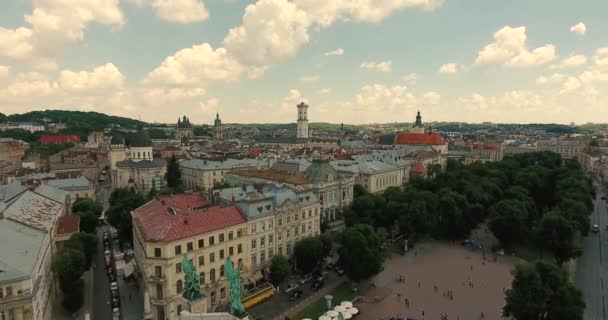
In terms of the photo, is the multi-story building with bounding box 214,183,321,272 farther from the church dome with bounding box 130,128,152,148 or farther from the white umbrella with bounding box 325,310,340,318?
the church dome with bounding box 130,128,152,148

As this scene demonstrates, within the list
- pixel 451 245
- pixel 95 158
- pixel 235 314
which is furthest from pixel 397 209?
pixel 95 158

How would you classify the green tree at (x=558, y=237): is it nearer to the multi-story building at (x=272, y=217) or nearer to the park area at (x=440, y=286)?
the park area at (x=440, y=286)

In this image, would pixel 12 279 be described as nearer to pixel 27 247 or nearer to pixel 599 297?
pixel 27 247

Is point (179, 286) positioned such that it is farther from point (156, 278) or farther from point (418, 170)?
point (418, 170)

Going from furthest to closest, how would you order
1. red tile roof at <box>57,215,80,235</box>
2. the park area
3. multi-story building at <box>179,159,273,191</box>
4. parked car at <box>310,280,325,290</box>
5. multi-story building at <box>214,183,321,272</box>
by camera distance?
multi-story building at <box>179,159,273,191</box> → red tile roof at <box>57,215,80,235</box> → multi-story building at <box>214,183,321,272</box> → parked car at <box>310,280,325,290</box> → the park area

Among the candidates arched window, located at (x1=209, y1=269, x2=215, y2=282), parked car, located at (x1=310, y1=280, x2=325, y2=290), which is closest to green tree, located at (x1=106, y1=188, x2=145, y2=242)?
arched window, located at (x1=209, y1=269, x2=215, y2=282)

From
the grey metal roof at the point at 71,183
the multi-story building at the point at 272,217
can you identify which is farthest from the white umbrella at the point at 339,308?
the grey metal roof at the point at 71,183

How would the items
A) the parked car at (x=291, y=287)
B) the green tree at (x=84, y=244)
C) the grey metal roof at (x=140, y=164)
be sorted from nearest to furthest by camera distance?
1. the parked car at (x=291, y=287)
2. the green tree at (x=84, y=244)
3. the grey metal roof at (x=140, y=164)
